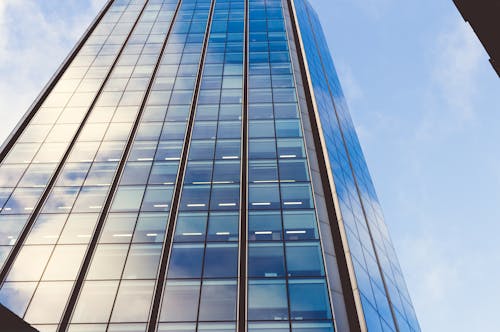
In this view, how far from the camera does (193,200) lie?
23891mm

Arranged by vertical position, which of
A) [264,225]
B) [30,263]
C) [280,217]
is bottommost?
[30,263]

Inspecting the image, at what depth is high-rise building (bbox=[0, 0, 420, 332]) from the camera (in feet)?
61.4

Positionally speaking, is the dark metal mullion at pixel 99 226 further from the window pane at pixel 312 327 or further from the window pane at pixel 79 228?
the window pane at pixel 312 327

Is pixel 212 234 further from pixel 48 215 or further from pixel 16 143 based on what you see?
pixel 16 143

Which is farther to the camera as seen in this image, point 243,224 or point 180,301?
point 243,224

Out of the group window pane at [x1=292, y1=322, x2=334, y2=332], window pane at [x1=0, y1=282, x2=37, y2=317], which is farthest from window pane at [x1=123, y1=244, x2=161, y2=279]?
window pane at [x1=292, y1=322, x2=334, y2=332]

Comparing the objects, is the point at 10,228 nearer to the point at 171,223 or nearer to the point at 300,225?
the point at 171,223

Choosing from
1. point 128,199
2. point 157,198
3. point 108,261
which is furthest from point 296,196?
point 108,261

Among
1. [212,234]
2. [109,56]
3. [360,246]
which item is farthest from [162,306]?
[109,56]

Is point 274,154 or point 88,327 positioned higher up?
point 274,154

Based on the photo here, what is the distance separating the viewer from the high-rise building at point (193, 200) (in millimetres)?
18719

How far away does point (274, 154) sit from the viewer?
26.6 metres

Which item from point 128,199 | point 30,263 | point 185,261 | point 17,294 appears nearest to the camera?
point 17,294

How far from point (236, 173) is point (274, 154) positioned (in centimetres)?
304
